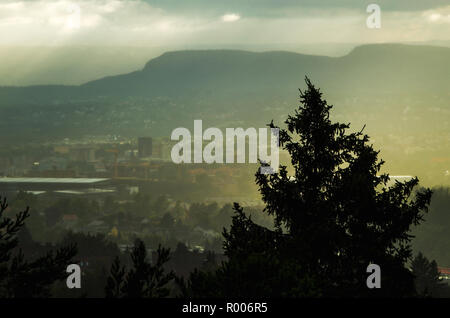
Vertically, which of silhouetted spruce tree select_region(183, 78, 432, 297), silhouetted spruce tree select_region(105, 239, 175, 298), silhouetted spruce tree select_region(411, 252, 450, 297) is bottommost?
silhouetted spruce tree select_region(411, 252, 450, 297)

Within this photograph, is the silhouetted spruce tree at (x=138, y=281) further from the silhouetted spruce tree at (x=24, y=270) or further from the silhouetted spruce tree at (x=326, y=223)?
the silhouetted spruce tree at (x=24, y=270)

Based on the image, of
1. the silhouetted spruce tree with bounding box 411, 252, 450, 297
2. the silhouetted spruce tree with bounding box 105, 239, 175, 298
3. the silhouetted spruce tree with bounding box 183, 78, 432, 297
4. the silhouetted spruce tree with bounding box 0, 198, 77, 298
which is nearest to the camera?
the silhouetted spruce tree with bounding box 105, 239, 175, 298

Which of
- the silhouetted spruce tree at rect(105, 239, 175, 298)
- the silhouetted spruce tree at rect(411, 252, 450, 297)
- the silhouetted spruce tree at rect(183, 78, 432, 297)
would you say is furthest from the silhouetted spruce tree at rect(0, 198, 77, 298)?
the silhouetted spruce tree at rect(411, 252, 450, 297)

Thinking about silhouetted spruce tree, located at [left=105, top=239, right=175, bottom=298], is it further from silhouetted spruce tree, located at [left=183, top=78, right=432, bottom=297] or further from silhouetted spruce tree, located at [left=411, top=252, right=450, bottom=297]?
silhouetted spruce tree, located at [left=411, top=252, right=450, bottom=297]

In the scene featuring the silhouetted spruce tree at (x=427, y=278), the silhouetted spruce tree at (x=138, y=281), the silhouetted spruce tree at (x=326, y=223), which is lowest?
the silhouetted spruce tree at (x=427, y=278)

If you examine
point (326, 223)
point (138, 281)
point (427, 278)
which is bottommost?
point (427, 278)

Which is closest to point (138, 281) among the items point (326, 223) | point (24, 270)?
point (24, 270)

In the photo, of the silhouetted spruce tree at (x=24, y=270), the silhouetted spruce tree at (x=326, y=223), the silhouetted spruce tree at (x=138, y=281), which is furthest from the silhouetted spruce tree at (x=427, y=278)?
the silhouetted spruce tree at (x=138, y=281)

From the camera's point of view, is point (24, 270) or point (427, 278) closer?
point (24, 270)

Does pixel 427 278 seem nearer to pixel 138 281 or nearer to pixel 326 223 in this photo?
pixel 326 223

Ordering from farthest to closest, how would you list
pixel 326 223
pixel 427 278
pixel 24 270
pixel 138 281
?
pixel 427 278
pixel 24 270
pixel 326 223
pixel 138 281
